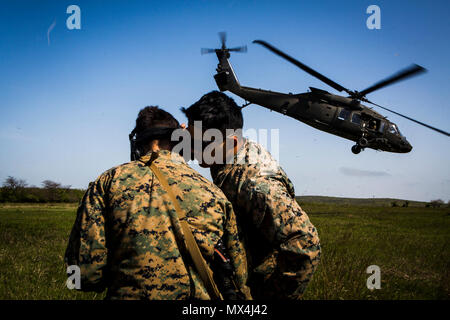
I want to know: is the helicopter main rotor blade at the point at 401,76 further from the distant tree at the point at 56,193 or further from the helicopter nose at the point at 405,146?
the distant tree at the point at 56,193

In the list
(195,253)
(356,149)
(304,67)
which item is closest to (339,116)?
(356,149)

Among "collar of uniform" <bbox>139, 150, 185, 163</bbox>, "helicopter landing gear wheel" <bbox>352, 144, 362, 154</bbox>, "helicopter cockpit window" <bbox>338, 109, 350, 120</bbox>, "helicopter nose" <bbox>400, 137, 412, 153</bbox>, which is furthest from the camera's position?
"helicopter nose" <bbox>400, 137, 412, 153</bbox>

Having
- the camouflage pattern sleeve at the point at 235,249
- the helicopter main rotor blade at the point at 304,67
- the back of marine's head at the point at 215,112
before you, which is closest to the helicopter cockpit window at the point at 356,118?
the helicopter main rotor blade at the point at 304,67

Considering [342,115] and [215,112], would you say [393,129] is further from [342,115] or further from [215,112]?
[215,112]

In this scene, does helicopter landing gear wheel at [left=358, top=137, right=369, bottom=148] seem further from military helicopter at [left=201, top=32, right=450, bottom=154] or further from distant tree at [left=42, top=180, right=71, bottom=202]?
distant tree at [left=42, top=180, right=71, bottom=202]

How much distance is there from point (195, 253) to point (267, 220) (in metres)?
0.60

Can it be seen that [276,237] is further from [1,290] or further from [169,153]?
[1,290]

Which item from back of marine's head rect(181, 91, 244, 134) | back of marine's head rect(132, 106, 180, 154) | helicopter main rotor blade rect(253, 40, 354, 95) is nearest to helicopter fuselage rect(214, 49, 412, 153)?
helicopter main rotor blade rect(253, 40, 354, 95)

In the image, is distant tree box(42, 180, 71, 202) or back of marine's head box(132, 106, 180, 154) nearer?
back of marine's head box(132, 106, 180, 154)

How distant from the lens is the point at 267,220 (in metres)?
2.17

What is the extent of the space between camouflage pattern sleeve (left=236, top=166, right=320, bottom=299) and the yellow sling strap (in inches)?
17.4

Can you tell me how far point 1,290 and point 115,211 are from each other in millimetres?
4337

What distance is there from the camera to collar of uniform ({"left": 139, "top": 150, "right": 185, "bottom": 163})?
2063mm

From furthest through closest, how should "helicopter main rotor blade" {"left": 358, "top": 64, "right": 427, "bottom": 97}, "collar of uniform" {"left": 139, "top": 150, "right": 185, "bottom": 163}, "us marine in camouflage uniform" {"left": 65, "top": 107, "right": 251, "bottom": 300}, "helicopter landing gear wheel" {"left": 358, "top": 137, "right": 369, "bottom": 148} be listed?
"helicopter landing gear wheel" {"left": 358, "top": 137, "right": 369, "bottom": 148}, "helicopter main rotor blade" {"left": 358, "top": 64, "right": 427, "bottom": 97}, "collar of uniform" {"left": 139, "top": 150, "right": 185, "bottom": 163}, "us marine in camouflage uniform" {"left": 65, "top": 107, "right": 251, "bottom": 300}
